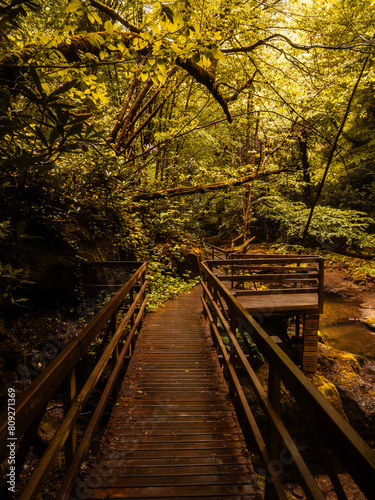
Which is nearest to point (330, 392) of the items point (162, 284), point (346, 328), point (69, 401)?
point (346, 328)

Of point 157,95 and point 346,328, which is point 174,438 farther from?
point 157,95

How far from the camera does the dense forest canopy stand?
2.64m

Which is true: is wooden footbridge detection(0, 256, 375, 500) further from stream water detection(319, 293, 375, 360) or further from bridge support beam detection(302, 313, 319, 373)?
stream water detection(319, 293, 375, 360)

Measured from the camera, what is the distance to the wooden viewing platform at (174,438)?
212 centimetres

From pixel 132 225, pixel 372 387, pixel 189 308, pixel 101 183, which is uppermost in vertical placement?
pixel 101 183

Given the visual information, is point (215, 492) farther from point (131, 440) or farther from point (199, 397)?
point (199, 397)

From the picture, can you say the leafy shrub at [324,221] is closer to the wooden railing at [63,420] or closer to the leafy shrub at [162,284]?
the leafy shrub at [162,284]

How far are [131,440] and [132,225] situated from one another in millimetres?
6114

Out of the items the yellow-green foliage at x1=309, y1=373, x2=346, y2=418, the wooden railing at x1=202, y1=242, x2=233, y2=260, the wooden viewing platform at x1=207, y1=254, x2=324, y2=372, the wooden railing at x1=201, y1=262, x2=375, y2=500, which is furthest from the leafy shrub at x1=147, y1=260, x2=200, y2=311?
the wooden railing at x1=201, y1=262, x2=375, y2=500

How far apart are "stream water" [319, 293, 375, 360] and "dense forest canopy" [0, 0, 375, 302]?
3.60m

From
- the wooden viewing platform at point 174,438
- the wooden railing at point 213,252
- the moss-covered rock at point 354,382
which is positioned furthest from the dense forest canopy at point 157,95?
the moss-covered rock at point 354,382

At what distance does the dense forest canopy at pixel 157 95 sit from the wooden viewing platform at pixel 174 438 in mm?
2094

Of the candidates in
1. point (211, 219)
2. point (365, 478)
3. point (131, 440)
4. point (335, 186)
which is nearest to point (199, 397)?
point (131, 440)

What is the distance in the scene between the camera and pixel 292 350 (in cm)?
780
